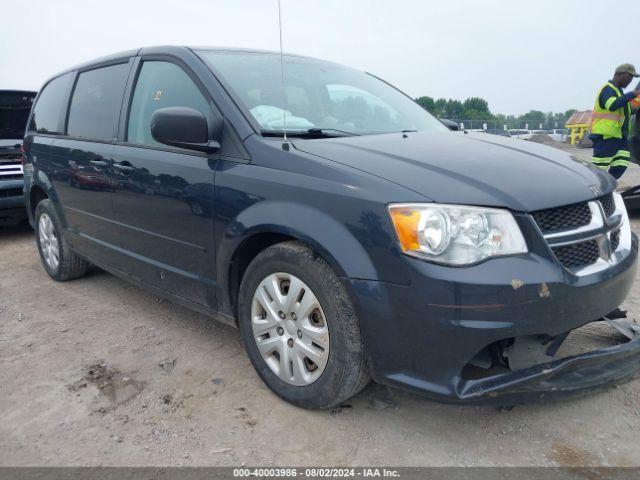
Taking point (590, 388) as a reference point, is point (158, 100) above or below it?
above

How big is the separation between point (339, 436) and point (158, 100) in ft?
7.09

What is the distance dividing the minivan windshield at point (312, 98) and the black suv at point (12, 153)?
4229mm

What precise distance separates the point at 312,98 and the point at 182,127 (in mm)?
843

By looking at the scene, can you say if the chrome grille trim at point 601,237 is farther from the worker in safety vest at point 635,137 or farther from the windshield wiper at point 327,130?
the worker in safety vest at point 635,137

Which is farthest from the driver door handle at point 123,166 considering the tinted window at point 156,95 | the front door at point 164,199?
the tinted window at point 156,95

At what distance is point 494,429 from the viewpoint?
231cm

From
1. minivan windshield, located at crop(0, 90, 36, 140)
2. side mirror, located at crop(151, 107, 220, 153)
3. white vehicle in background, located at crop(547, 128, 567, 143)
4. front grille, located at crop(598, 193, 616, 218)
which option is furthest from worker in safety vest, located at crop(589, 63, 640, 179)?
white vehicle in background, located at crop(547, 128, 567, 143)

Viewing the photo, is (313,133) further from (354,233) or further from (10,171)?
(10,171)

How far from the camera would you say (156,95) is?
10.6 feet

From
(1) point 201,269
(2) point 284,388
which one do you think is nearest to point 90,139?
(1) point 201,269

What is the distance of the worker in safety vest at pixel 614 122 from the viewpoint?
6.34 metres

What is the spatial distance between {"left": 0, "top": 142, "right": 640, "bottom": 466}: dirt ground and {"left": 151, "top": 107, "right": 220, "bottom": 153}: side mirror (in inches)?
48.3

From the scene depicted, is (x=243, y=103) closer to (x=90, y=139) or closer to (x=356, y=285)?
(x=356, y=285)

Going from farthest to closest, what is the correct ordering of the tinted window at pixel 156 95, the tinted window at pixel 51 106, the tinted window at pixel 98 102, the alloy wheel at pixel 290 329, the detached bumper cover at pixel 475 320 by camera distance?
the tinted window at pixel 51 106 → the tinted window at pixel 98 102 → the tinted window at pixel 156 95 → the alloy wheel at pixel 290 329 → the detached bumper cover at pixel 475 320
